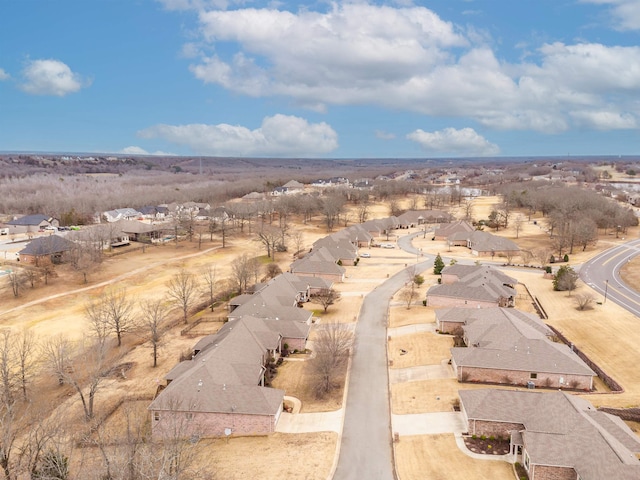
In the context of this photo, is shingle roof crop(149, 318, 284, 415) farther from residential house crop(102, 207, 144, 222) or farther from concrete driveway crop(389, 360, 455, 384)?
residential house crop(102, 207, 144, 222)

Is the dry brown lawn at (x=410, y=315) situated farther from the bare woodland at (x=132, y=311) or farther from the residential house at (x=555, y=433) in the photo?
the residential house at (x=555, y=433)

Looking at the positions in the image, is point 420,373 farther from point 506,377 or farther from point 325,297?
point 325,297

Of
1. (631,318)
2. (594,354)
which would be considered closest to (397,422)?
(594,354)

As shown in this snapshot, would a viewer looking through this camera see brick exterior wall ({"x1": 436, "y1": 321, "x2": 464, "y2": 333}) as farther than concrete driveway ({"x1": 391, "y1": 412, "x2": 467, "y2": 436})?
Yes

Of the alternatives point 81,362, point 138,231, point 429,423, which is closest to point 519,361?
point 429,423

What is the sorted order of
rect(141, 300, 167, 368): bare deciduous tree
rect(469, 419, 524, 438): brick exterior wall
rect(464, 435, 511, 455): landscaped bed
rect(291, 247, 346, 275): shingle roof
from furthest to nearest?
1. rect(291, 247, 346, 275): shingle roof
2. rect(141, 300, 167, 368): bare deciduous tree
3. rect(469, 419, 524, 438): brick exterior wall
4. rect(464, 435, 511, 455): landscaped bed

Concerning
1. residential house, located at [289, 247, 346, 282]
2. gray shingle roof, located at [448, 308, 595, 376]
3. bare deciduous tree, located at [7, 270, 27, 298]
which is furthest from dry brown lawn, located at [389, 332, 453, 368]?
bare deciduous tree, located at [7, 270, 27, 298]

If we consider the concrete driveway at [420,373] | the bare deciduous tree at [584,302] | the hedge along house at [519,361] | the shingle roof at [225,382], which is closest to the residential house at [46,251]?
the shingle roof at [225,382]
